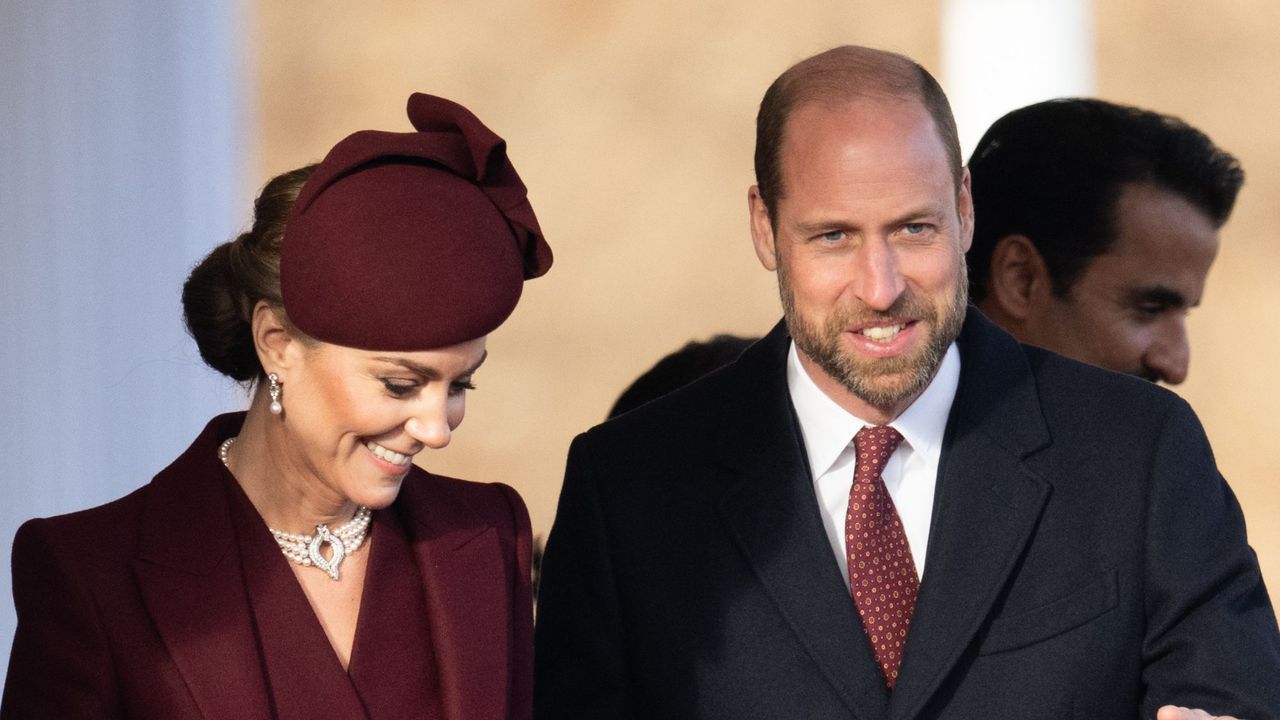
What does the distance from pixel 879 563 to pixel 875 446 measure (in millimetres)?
153

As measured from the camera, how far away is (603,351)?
6598 millimetres

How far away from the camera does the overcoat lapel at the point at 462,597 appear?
2434mm

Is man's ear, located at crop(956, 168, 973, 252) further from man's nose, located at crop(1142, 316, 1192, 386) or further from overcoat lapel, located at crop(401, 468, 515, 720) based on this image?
man's nose, located at crop(1142, 316, 1192, 386)

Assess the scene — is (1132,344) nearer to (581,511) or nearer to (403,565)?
(581,511)

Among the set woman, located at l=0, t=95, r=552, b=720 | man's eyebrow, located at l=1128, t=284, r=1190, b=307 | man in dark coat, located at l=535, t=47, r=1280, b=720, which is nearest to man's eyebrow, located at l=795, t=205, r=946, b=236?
man in dark coat, located at l=535, t=47, r=1280, b=720

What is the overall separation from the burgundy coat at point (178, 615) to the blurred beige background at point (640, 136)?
376cm

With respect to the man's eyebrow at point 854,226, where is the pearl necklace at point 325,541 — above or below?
below

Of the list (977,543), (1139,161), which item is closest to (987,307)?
(1139,161)

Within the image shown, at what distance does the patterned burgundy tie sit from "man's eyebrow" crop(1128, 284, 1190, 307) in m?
1.05

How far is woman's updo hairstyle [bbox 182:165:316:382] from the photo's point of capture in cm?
241

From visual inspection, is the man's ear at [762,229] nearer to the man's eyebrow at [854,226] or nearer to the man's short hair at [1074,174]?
the man's eyebrow at [854,226]

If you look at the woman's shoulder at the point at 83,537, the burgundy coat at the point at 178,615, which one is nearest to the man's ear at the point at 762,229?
the burgundy coat at the point at 178,615

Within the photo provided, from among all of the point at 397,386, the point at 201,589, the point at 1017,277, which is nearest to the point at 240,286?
the point at 397,386

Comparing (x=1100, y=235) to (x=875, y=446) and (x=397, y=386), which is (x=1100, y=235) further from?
(x=397, y=386)
